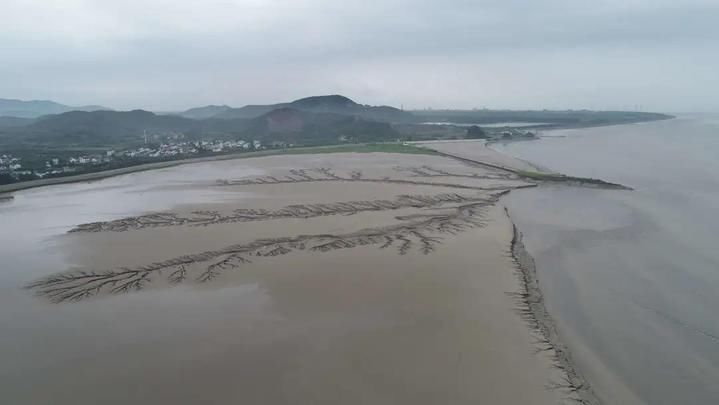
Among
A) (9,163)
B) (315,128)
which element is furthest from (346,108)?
(9,163)

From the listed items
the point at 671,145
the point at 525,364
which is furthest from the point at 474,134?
the point at 525,364

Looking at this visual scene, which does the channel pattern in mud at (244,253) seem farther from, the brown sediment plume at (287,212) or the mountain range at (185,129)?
the mountain range at (185,129)

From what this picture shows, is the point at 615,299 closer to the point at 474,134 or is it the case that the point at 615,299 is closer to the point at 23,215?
the point at 23,215

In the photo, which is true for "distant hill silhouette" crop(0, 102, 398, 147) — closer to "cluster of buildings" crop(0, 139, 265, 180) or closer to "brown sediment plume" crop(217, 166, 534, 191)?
"cluster of buildings" crop(0, 139, 265, 180)

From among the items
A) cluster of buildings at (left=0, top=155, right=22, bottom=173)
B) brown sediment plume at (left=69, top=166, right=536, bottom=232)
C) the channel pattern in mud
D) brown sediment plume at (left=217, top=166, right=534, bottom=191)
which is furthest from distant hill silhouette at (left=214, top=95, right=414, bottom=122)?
the channel pattern in mud

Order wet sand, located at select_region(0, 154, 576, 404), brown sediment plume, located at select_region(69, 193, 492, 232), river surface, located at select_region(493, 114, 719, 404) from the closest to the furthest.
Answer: wet sand, located at select_region(0, 154, 576, 404) → river surface, located at select_region(493, 114, 719, 404) → brown sediment plume, located at select_region(69, 193, 492, 232)

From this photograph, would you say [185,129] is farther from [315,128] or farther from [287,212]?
[287,212]
